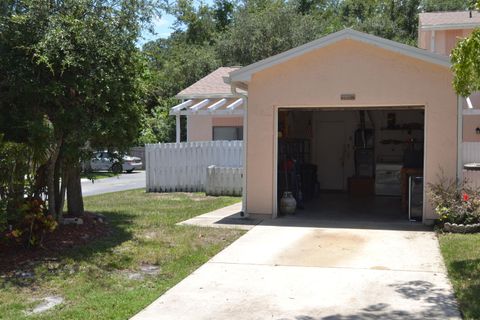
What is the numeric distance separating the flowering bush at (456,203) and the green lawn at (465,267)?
20.0 inches

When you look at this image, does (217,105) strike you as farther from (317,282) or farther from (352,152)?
(317,282)

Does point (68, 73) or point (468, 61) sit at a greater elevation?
point (68, 73)

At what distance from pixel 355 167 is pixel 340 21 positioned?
24.7 meters

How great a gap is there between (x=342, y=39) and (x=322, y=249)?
455 cm

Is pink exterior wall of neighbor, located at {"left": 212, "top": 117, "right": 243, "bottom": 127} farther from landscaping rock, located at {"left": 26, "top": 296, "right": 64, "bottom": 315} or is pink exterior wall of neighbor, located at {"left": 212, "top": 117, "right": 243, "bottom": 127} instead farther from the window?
landscaping rock, located at {"left": 26, "top": 296, "right": 64, "bottom": 315}

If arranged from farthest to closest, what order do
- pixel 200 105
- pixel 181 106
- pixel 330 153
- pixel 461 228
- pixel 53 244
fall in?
pixel 181 106
pixel 200 105
pixel 330 153
pixel 461 228
pixel 53 244

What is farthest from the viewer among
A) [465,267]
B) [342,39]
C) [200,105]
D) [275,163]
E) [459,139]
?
[200,105]

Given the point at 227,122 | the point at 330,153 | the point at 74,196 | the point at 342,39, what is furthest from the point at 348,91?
the point at 227,122

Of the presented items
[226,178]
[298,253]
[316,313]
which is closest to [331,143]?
[226,178]

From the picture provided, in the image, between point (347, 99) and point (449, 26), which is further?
point (449, 26)

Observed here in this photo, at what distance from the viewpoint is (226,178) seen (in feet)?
56.6

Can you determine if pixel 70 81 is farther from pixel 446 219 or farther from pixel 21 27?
pixel 446 219

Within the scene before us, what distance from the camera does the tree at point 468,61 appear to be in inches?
271

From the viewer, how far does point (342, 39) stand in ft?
37.5
